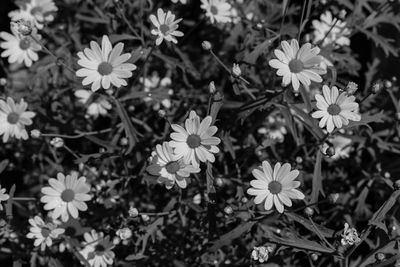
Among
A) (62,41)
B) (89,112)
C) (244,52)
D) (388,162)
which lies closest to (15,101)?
(89,112)

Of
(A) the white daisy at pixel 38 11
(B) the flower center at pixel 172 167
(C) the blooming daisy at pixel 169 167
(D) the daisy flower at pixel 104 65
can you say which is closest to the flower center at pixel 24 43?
(A) the white daisy at pixel 38 11

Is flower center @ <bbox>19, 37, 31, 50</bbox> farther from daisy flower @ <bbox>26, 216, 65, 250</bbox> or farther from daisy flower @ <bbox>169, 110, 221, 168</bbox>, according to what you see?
daisy flower @ <bbox>169, 110, 221, 168</bbox>

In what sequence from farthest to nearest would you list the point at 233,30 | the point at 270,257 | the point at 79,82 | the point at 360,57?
the point at 360,57
the point at 233,30
the point at 79,82
the point at 270,257

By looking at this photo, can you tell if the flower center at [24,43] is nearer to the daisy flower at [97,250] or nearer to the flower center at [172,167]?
the daisy flower at [97,250]

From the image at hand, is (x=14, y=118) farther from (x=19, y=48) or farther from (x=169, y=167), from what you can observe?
(x=169, y=167)

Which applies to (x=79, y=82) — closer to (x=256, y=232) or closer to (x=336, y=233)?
(x=256, y=232)
